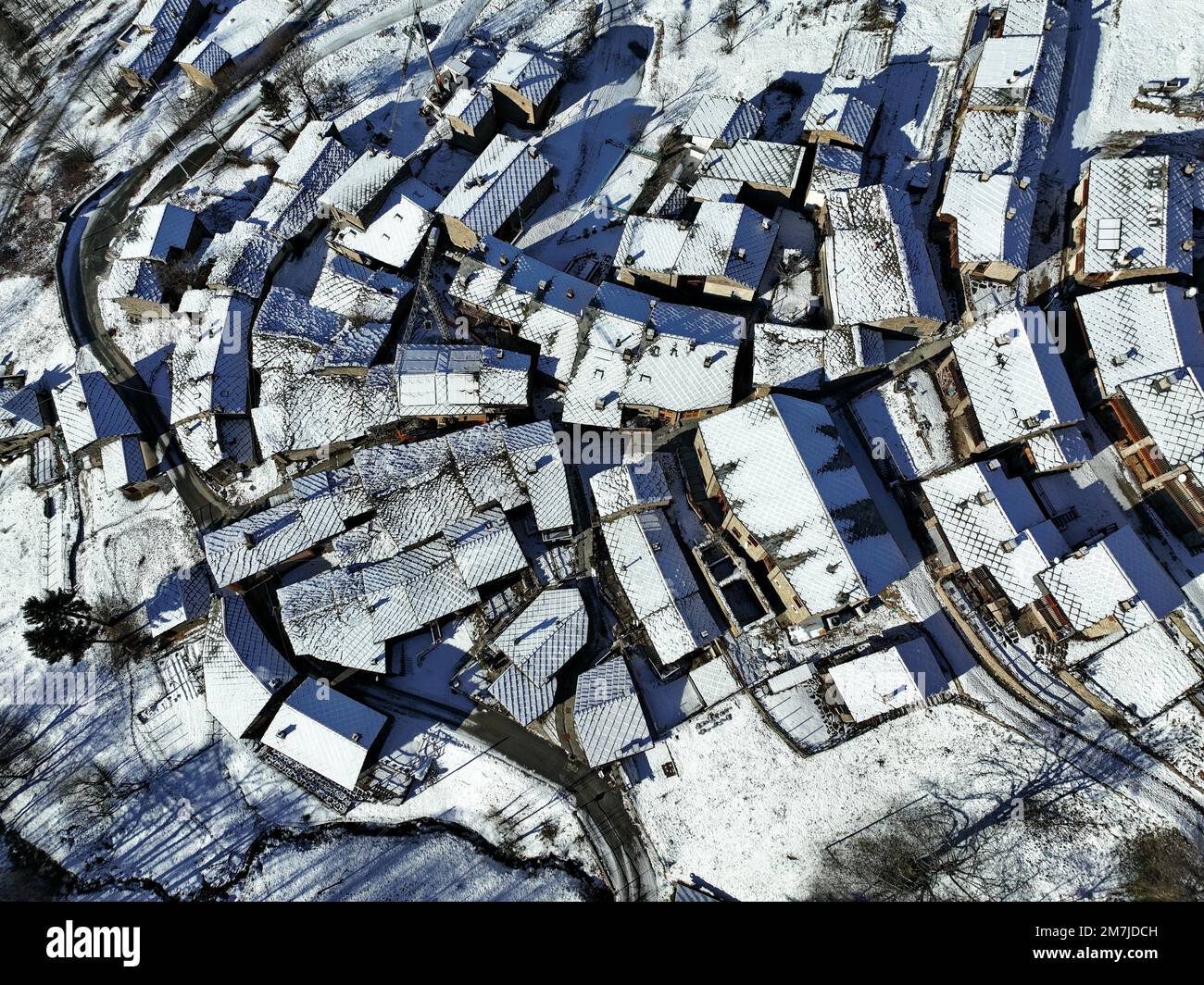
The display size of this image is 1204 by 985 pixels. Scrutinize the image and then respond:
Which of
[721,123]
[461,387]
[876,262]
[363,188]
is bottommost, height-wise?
[461,387]

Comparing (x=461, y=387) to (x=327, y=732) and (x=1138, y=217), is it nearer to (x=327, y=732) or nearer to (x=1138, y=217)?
(x=327, y=732)

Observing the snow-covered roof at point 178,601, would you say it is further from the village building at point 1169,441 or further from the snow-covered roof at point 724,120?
the village building at point 1169,441

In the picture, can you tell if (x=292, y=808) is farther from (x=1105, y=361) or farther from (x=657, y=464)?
(x=1105, y=361)

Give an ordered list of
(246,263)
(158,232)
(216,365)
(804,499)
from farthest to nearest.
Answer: (158,232)
(246,263)
(216,365)
(804,499)

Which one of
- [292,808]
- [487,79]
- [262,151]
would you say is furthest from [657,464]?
[262,151]

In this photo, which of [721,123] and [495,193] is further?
[495,193]

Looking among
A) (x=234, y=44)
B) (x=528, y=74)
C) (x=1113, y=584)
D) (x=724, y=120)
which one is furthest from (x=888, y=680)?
(x=234, y=44)
